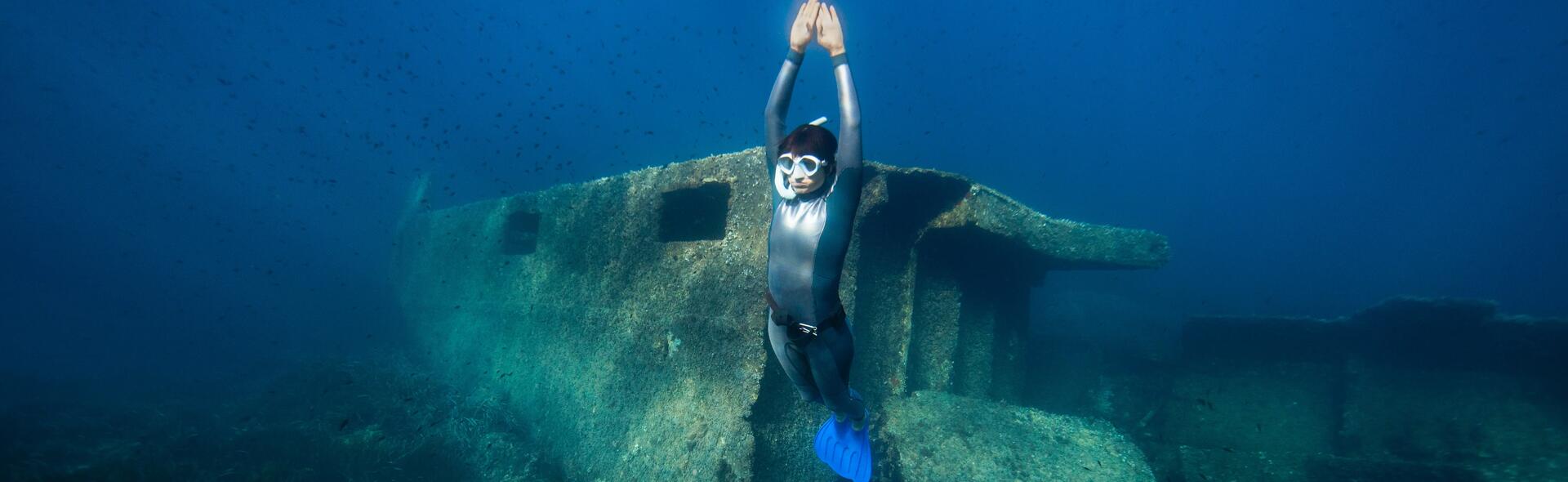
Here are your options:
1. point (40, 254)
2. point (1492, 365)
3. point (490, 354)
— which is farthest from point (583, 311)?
point (40, 254)

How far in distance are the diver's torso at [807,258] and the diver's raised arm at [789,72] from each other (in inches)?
13.3

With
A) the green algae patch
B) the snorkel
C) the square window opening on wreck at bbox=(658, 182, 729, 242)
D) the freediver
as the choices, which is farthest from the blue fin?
the square window opening on wreck at bbox=(658, 182, 729, 242)

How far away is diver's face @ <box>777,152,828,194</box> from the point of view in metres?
2.53

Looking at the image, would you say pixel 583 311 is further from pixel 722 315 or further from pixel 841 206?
pixel 841 206

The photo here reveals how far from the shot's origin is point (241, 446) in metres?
6.70

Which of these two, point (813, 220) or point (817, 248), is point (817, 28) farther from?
point (817, 248)

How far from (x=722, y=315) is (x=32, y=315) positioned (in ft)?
176

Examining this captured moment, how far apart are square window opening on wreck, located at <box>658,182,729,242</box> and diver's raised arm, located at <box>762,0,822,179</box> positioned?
2.71m

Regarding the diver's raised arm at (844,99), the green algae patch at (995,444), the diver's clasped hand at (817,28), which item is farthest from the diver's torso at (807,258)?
the green algae patch at (995,444)

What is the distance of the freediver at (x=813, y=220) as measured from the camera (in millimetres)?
2570

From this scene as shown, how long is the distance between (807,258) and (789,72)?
1.02m

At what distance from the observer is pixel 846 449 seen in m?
3.42

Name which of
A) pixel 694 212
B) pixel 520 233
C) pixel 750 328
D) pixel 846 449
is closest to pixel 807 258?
pixel 846 449

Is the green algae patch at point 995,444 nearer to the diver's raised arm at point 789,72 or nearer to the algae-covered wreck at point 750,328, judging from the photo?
the algae-covered wreck at point 750,328
